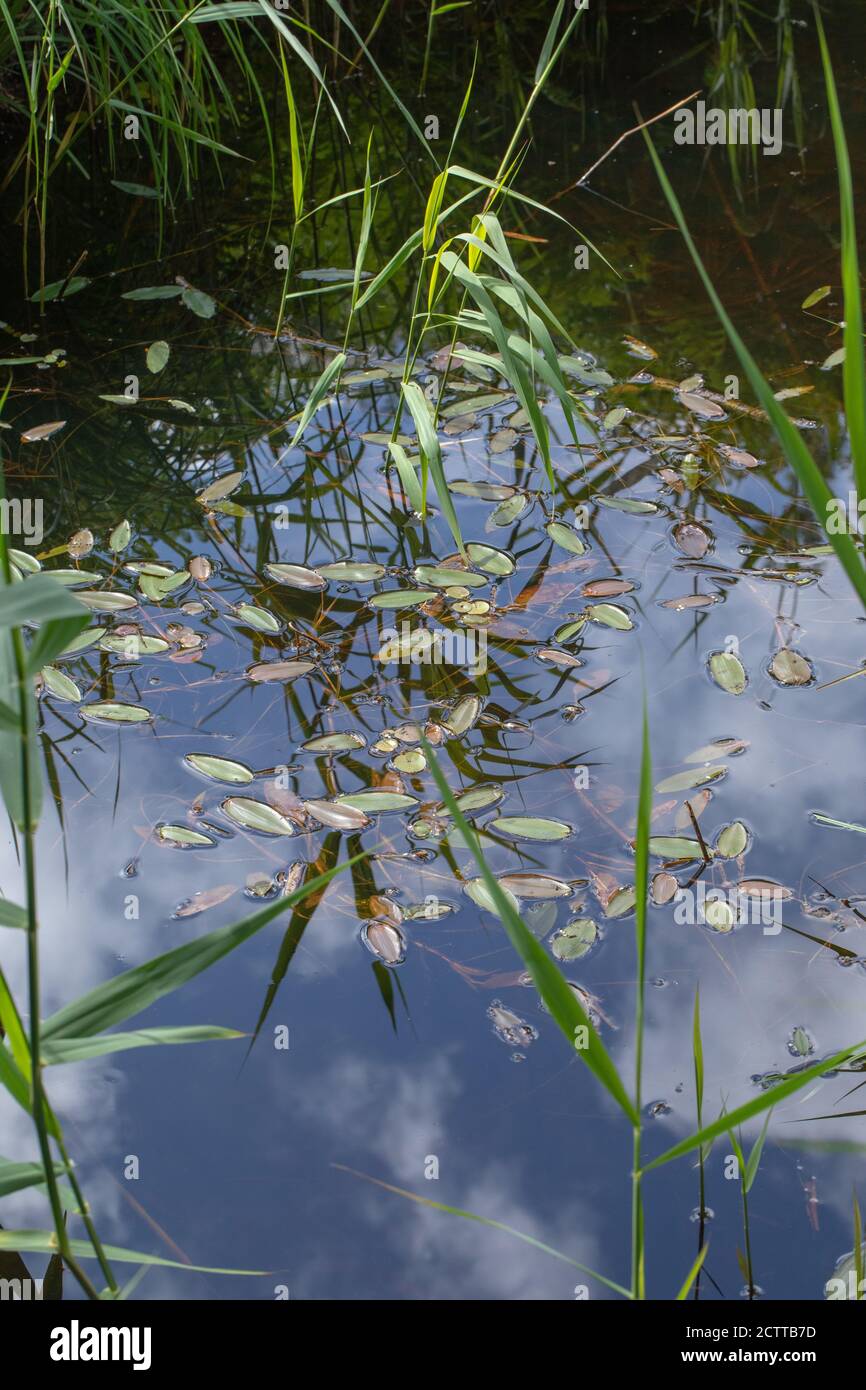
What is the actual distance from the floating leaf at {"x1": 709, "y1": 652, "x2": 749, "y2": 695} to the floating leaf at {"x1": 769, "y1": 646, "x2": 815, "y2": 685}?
0.04m

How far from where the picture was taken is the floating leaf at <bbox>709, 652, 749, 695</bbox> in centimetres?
165

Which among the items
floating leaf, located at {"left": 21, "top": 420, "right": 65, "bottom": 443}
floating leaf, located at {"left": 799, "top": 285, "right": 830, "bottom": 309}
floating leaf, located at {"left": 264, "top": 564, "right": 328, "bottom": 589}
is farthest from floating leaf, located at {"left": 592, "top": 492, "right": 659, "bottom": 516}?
floating leaf, located at {"left": 21, "top": 420, "right": 65, "bottom": 443}

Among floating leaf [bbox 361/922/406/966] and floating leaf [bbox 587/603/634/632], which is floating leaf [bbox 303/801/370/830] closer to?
floating leaf [bbox 361/922/406/966]

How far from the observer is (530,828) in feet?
4.81

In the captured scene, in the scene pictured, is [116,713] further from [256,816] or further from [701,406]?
[701,406]

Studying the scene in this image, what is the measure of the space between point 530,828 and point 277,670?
1.55ft

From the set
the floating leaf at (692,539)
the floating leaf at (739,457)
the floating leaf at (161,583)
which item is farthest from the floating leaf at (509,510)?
the floating leaf at (161,583)

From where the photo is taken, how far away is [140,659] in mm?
1755

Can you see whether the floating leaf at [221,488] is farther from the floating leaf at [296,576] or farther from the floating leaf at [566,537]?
the floating leaf at [566,537]

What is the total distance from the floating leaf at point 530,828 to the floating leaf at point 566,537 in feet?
1.96

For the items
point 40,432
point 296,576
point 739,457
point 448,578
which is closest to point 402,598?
point 448,578

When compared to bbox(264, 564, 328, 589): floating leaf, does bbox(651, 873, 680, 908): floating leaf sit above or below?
below

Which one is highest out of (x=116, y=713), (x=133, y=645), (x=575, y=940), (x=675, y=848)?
(x=133, y=645)
